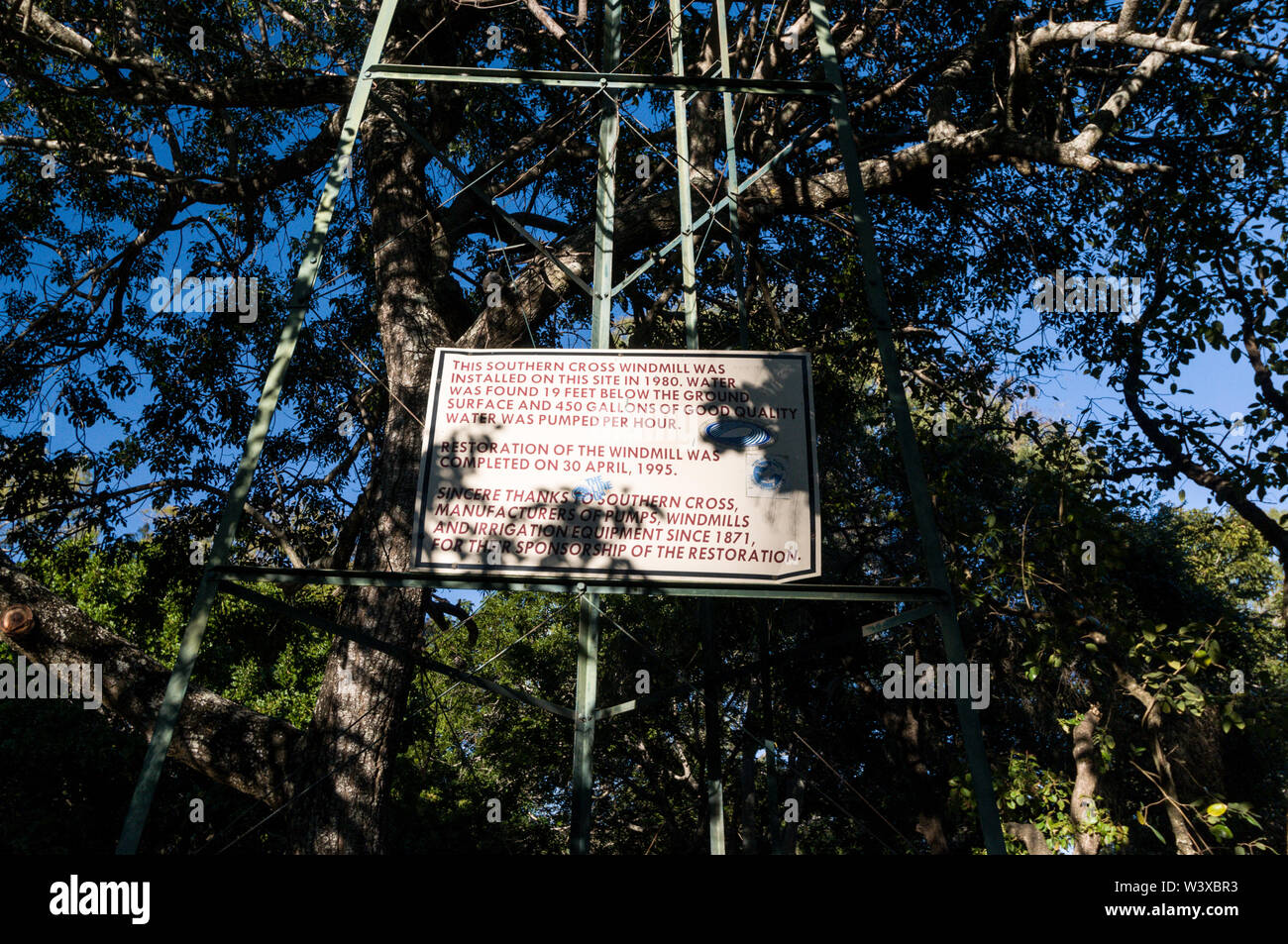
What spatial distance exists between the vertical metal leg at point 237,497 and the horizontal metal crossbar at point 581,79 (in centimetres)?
17

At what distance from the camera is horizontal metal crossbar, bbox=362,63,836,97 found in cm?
392

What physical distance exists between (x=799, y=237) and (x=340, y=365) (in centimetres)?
501

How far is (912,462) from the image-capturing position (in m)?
3.51

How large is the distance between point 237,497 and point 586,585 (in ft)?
4.43

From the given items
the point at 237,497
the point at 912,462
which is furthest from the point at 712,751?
the point at 237,497

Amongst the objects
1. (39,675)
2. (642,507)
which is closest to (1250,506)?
(642,507)

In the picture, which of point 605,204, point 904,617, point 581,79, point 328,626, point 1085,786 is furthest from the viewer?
point 1085,786

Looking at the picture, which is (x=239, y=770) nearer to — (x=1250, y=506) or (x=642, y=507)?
(x=642, y=507)

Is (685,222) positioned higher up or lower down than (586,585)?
higher up

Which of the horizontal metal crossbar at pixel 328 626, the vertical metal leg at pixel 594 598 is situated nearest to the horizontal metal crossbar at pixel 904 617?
the vertical metal leg at pixel 594 598

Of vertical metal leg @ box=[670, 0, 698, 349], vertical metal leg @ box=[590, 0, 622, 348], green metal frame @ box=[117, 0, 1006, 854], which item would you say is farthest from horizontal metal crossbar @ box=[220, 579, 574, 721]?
vertical metal leg @ box=[670, 0, 698, 349]

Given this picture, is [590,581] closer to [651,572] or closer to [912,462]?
[651,572]
